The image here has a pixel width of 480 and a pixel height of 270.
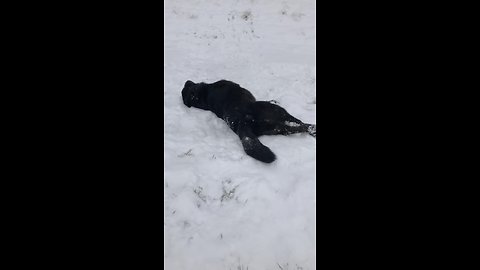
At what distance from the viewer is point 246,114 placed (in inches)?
169

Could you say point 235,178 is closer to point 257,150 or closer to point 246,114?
point 257,150

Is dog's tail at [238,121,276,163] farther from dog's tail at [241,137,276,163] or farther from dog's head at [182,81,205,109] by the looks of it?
dog's head at [182,81,205,109]

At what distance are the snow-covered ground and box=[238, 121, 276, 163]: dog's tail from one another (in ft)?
0.26

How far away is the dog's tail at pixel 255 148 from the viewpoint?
11.6 ft

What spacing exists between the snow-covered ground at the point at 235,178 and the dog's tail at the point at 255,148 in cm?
8

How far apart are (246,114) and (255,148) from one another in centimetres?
75

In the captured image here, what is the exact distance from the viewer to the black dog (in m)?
3.77

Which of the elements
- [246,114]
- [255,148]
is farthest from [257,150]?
[246,114]

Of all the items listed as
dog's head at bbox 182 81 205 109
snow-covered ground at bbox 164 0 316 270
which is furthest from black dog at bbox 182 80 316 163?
snow-covered ground at bbox 164 0 316 270

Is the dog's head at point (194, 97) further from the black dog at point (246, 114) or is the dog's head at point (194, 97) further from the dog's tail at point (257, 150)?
the dog's tail at point (257, 150)

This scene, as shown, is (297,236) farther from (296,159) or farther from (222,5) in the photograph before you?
(222,5)
